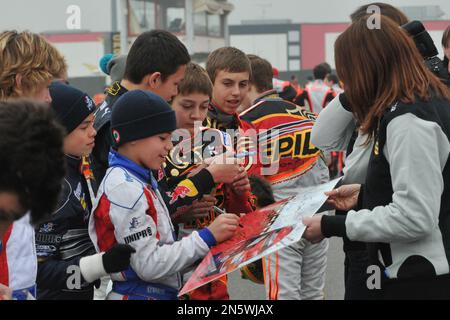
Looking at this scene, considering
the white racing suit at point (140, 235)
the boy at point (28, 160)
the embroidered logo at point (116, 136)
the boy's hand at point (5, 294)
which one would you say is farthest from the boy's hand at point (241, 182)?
the boy at point (28, 160)

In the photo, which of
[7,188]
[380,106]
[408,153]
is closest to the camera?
[7,188]

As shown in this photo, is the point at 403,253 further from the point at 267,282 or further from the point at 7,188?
the point at 267,282

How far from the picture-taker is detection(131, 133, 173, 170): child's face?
2.99 m

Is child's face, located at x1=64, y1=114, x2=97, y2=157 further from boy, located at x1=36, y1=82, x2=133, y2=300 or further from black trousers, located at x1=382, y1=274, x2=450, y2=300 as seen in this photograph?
black trousers, located at x1=382, y1=274, x2=450, y2=300

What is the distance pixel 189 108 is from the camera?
12.7 ft

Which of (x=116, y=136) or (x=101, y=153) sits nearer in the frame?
(x=116, y=136)

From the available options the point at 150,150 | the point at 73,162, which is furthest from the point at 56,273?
the point at 150,150

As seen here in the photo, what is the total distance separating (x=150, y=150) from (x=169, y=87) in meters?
0.64

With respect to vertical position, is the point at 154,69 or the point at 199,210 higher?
the point at 154,69

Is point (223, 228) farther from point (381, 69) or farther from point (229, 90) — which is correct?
point (229, 90)

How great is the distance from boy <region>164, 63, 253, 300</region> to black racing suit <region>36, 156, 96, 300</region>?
721mm

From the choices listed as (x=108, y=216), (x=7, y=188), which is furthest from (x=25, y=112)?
(x=108, y=216)

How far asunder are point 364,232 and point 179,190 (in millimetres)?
929

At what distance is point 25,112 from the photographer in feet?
5.76
